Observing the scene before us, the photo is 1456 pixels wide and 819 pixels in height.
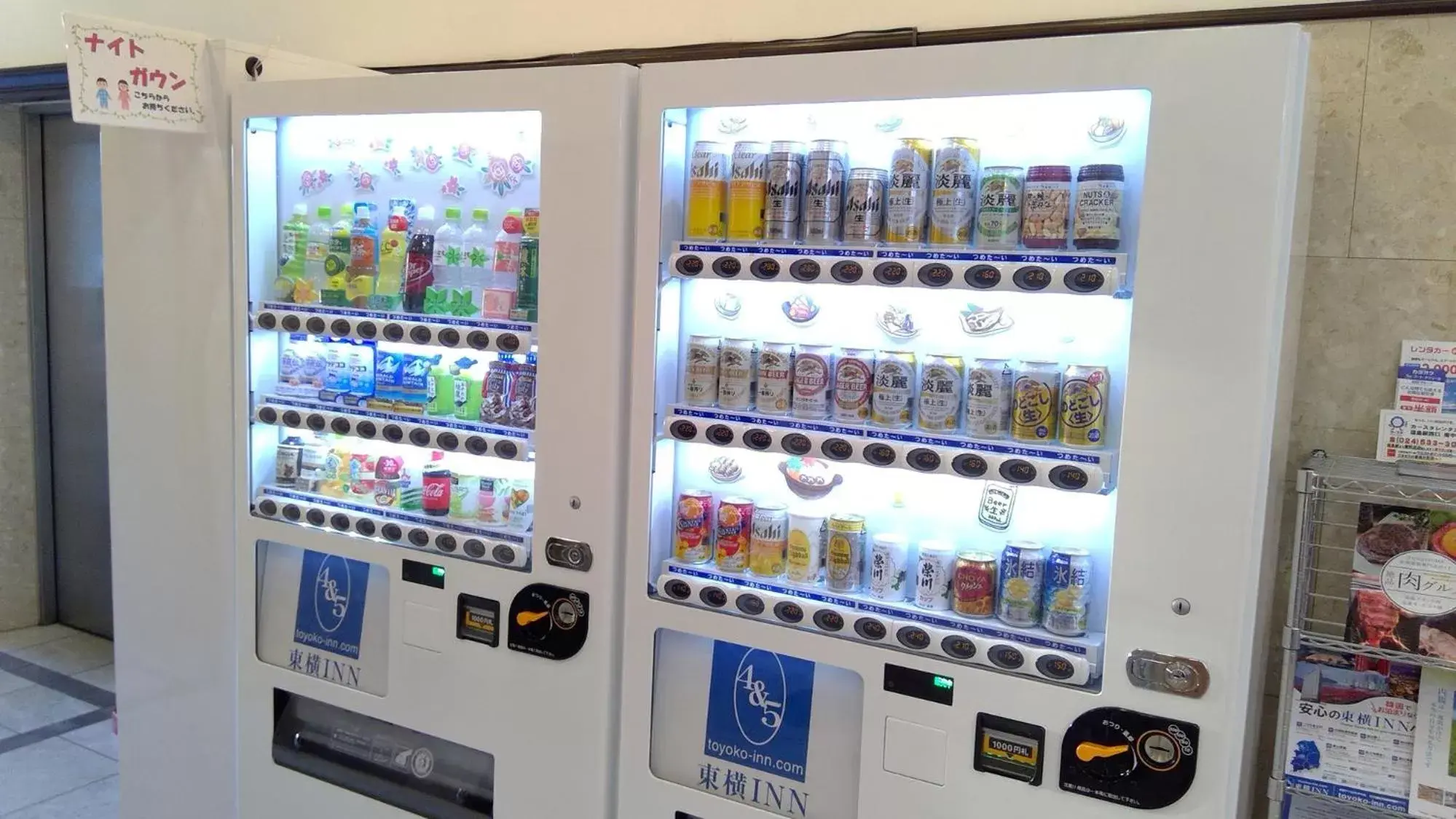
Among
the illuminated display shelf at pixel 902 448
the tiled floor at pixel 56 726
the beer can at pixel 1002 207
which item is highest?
the beer can at pixel 1002 207

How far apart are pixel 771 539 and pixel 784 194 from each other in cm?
72

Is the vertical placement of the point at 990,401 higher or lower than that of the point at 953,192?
lower

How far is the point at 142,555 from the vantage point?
294 cm

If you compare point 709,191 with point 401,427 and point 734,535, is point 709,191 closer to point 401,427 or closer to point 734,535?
point 734,535

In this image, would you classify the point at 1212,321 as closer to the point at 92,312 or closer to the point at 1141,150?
the point at 1141,150

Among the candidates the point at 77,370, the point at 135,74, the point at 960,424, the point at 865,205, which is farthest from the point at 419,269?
the point at 77,370

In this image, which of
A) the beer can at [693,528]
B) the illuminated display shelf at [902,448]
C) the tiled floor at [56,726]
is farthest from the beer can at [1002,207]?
the tiled floor at [56,726]

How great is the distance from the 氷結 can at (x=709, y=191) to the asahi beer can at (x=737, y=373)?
23cm

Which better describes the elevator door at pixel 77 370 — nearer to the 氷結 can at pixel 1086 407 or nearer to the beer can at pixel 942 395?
the beer can at pixel 942 395

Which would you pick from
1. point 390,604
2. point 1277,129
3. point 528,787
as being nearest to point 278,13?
point 390,604

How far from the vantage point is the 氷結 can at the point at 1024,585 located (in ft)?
6.31

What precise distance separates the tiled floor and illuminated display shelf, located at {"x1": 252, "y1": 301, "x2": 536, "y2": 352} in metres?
1.79

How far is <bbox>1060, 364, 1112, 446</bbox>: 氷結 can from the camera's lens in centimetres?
183

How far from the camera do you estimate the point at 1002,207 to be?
189cm
